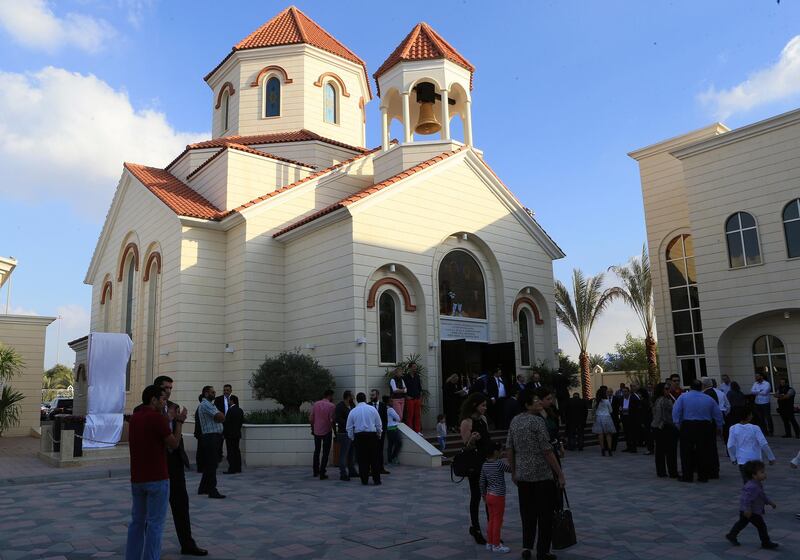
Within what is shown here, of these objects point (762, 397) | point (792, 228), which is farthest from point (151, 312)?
point (792, 228)

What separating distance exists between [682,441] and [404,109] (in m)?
13.1

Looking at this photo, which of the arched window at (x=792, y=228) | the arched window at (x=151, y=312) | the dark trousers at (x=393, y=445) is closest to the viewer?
the dark trousers at (x=393, y=445)

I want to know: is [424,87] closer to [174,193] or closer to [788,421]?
[174,193]

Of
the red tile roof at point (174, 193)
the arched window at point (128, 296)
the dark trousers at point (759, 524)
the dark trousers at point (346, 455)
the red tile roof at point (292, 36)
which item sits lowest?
the dark trousers at point (759, 524)

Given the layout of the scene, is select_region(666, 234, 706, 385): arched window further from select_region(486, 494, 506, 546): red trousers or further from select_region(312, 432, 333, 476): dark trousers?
select_region(486, 494, 506, 546): red trousers

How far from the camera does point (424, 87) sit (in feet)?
70.7

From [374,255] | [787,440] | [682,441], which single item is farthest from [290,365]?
[787,440]

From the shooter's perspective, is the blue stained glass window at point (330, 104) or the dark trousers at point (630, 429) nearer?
the dark trousers at point (630, 429)

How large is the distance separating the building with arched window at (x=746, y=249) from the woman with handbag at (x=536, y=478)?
15.6 metres

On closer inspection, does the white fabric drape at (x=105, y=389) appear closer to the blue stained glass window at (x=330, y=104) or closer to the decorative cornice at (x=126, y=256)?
the decorative cornice at (x=126, y=256)

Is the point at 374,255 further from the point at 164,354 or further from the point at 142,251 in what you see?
the point at 142,251

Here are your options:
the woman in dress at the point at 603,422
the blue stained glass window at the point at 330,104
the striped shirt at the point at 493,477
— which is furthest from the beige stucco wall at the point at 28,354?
the striped shirt at the point at 493,477

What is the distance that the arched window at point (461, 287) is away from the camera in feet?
→ 61.3

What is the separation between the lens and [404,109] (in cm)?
2008
